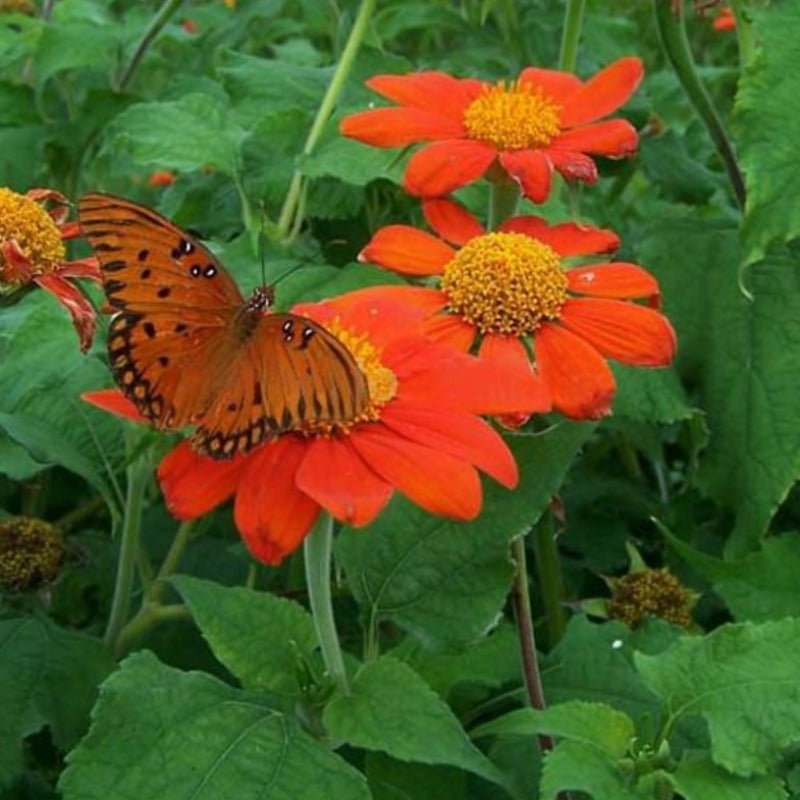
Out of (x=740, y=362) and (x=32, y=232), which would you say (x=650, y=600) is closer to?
(x=740, y=362)

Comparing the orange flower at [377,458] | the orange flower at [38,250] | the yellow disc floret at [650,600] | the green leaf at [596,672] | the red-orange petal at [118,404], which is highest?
the orange flower at [377,458]

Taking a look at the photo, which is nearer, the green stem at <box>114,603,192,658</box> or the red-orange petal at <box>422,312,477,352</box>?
the red-orange petal at <box>422,312,477,352</box>

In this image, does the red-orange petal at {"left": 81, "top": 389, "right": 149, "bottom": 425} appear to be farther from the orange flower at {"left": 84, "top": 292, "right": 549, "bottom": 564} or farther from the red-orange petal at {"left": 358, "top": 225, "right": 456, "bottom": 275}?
the red-orange petal at {"left": 358, "top": 225, "right": 456, "bottom": 275}

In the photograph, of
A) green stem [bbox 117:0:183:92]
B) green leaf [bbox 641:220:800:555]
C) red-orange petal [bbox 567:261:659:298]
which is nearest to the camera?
red-orange petal [bbox 567:261:659:298]

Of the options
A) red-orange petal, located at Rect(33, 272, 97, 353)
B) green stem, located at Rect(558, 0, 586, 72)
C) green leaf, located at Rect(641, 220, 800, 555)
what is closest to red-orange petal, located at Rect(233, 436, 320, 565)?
red-orange petal, located at Rect(33, 272, 97, 353)

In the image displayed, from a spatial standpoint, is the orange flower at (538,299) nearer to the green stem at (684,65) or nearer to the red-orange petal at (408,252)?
the red-orange petal at (408,252)

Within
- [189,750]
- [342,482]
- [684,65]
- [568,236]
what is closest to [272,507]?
[342,482]

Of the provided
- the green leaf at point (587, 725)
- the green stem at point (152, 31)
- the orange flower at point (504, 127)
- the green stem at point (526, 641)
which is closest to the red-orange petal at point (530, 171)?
the orange flower at point (504, 127)
